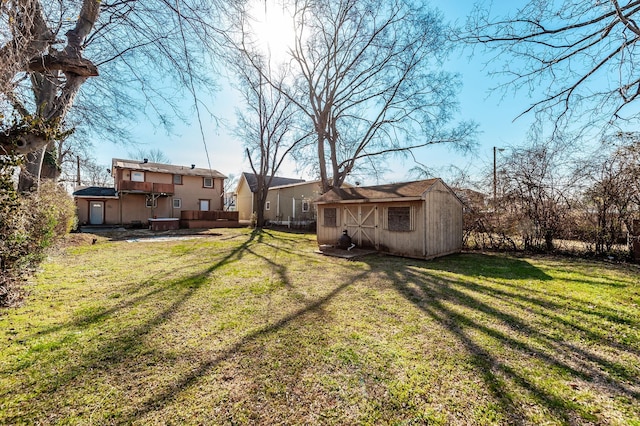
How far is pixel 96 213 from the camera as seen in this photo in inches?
795

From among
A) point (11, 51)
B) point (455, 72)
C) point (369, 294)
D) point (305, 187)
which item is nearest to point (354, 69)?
point (455, 72)

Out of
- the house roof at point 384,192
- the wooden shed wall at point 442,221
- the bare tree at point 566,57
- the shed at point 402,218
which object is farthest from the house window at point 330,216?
the bare tree at point 566,57

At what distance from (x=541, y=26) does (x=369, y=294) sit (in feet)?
16.8

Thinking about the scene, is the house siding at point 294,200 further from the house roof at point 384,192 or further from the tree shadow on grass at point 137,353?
the tree shadow on grass at point 137,353

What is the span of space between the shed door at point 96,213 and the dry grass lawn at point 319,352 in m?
18.7

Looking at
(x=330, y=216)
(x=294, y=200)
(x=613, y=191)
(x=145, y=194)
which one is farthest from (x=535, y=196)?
(x=145, y=194)

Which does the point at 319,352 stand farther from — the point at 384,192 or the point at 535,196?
the point at 535,196

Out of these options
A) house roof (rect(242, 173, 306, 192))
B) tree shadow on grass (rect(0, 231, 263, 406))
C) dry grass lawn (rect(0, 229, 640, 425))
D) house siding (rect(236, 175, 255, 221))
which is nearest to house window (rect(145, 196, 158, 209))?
house siding (rect(236, 175, 255, 221))

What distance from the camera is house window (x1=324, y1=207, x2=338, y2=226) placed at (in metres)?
10.9

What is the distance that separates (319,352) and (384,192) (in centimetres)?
736

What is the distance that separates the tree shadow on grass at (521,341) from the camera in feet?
7.18

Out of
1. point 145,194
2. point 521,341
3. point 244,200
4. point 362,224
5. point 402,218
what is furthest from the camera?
point 244,200

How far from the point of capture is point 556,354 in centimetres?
284

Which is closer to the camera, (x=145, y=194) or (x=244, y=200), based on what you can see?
(x=145, y=194)
